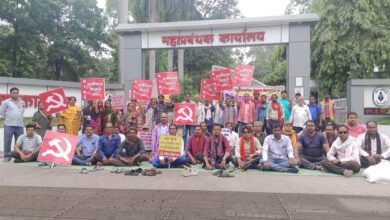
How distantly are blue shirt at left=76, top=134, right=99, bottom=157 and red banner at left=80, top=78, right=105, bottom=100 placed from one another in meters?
2.15

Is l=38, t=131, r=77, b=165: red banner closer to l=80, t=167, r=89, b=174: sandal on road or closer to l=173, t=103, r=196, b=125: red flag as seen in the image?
l=80, t=167, r=89, b=174: sandal on road

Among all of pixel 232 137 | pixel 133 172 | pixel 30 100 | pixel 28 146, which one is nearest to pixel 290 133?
pixel 232 137

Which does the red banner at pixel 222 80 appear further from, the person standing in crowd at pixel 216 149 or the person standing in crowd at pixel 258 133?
the person standing in crowd at pixel 216 149

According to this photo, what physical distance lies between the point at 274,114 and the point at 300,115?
0.67m

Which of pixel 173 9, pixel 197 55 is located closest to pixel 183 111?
pixel 173 9

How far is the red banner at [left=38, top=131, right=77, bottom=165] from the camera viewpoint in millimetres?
9125

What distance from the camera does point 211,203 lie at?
5.92 m

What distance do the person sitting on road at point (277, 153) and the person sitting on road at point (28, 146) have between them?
540 cm

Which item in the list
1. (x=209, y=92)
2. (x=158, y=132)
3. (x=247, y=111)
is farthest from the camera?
(x=209, y=92)

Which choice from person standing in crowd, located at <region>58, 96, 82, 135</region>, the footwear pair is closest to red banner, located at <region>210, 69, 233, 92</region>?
person standing in crowd, located at <region>58, 96, 82, 135</region>

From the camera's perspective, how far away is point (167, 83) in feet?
42.6

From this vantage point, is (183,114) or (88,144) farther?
(183,114)

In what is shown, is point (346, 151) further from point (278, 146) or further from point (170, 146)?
point (170, 146)

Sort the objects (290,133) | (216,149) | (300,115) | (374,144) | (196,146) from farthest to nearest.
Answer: (300,115) → (290,133) → (196,146) → (216,149) → (374,144)
